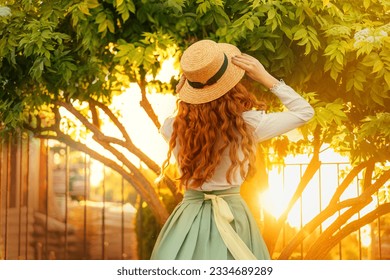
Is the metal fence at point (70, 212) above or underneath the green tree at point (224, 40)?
underneath

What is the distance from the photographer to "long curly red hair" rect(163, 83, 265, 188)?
10.7 ft

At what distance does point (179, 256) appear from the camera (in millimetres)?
3381

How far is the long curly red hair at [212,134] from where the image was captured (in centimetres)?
325

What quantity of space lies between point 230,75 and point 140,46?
1.30m

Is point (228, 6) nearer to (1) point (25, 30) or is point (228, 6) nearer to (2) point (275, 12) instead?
(2) point (275, 12)

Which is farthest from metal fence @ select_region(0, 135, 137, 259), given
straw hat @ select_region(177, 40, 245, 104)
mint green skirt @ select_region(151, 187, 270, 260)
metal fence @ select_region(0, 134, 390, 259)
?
straw hat @ select_region(177, 40, 245, 104)

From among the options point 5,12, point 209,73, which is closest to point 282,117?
point 209,73

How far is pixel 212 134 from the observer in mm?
3252

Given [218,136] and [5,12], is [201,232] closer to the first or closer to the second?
[218,136]

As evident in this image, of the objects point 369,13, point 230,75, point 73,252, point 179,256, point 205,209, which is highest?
point 369,13

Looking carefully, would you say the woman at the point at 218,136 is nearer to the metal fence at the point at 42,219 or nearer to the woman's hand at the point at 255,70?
the woman's hand at the point at 255,70

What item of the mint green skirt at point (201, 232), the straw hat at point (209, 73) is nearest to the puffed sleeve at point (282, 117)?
the straw hat at point (209, 73)

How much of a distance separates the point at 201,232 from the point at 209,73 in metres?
0.77

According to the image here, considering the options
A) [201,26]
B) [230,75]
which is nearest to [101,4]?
[201,26]
